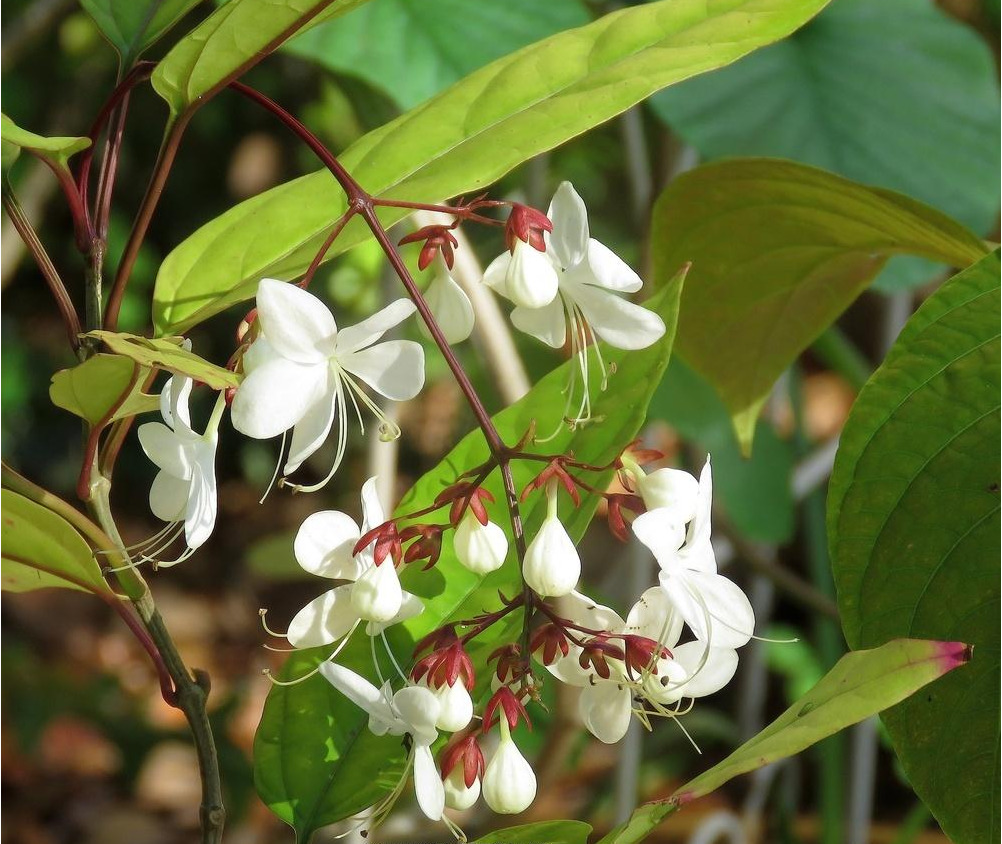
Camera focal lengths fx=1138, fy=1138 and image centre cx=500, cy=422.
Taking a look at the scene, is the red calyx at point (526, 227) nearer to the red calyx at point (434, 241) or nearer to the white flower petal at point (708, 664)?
the red calyx at point (434, 241)

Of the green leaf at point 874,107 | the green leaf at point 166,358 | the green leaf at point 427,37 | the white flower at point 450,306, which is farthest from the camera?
the green leaf at point 874,107

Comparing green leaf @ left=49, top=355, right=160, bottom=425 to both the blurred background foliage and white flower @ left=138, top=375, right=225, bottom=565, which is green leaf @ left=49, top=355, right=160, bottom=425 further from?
the blurred background foliage

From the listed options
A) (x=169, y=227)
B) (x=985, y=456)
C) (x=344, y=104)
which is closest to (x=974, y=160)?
(x=985, y=456)

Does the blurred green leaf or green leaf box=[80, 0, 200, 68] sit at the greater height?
green leaf box=[80, 0, 200, 68]

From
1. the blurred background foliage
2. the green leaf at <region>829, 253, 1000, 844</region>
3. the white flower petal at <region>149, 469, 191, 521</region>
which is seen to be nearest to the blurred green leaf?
the blurred background foliage

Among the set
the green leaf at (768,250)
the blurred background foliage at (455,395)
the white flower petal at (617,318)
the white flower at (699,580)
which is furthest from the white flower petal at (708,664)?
the blurred background foliage at (455,395)

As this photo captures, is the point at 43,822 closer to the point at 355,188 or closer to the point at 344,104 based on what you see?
the point at 344,104
